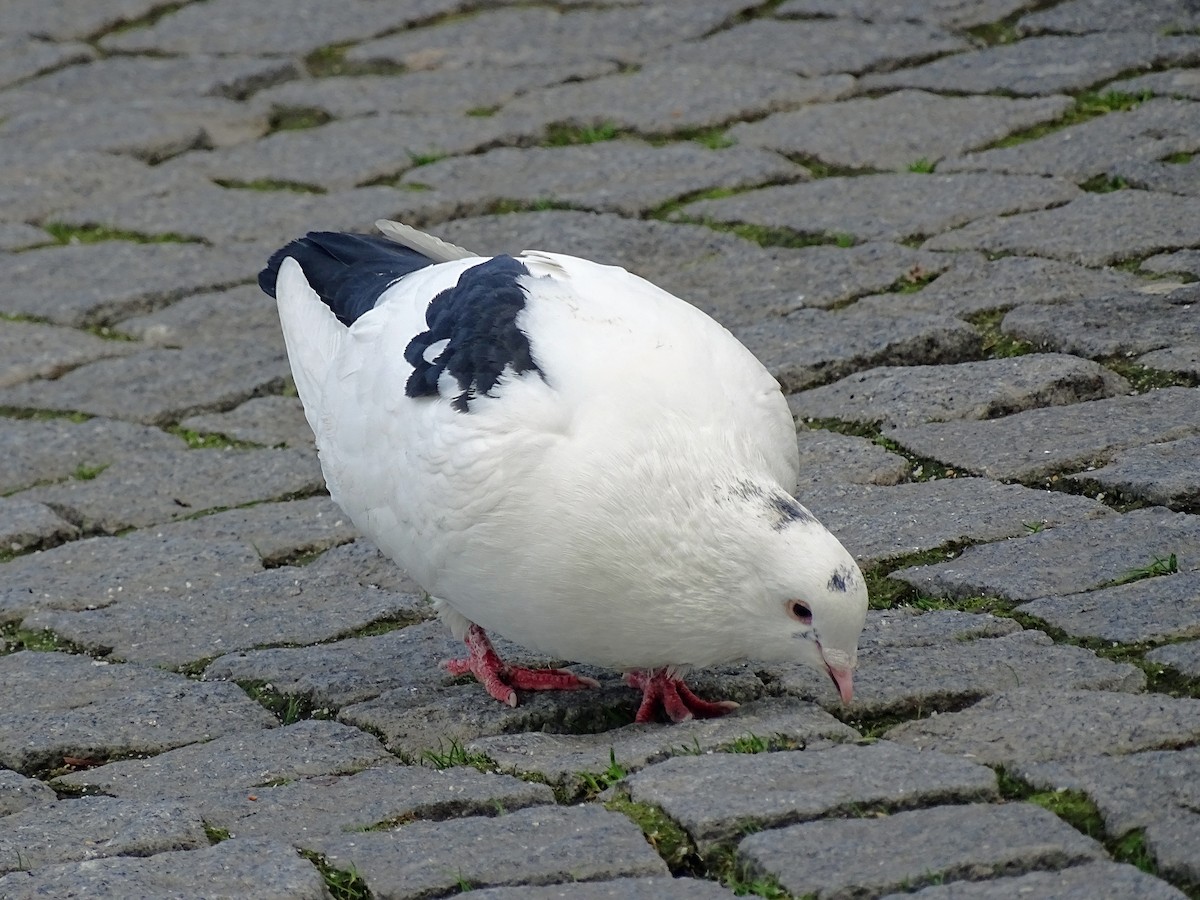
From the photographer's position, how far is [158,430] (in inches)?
191

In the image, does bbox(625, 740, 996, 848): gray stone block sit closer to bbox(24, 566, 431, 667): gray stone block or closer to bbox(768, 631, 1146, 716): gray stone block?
bbox(768, 631, 1146, 716): gray stone block

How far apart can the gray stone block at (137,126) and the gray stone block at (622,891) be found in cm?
483

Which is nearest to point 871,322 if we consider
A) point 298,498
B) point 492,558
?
point 298,498

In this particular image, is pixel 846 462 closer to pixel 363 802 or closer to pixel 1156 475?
pixel 1156 475

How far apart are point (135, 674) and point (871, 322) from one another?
7.19 feet

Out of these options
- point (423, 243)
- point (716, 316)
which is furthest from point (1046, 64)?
point (423, 243)

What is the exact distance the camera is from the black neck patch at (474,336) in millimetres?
3152

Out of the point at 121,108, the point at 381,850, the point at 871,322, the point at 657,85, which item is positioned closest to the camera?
the point at 381,850

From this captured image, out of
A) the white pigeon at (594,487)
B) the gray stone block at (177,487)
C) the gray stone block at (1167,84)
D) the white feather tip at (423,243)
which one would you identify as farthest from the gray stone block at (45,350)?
the gray stone block at (1167,84)

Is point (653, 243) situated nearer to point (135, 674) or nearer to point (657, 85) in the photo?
point (657, 85)

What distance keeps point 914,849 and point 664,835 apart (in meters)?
0.39

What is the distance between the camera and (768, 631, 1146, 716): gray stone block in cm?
291

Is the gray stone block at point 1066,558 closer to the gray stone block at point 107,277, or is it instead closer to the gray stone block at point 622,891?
the gray stone block at point 622,891

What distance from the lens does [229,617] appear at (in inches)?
154
